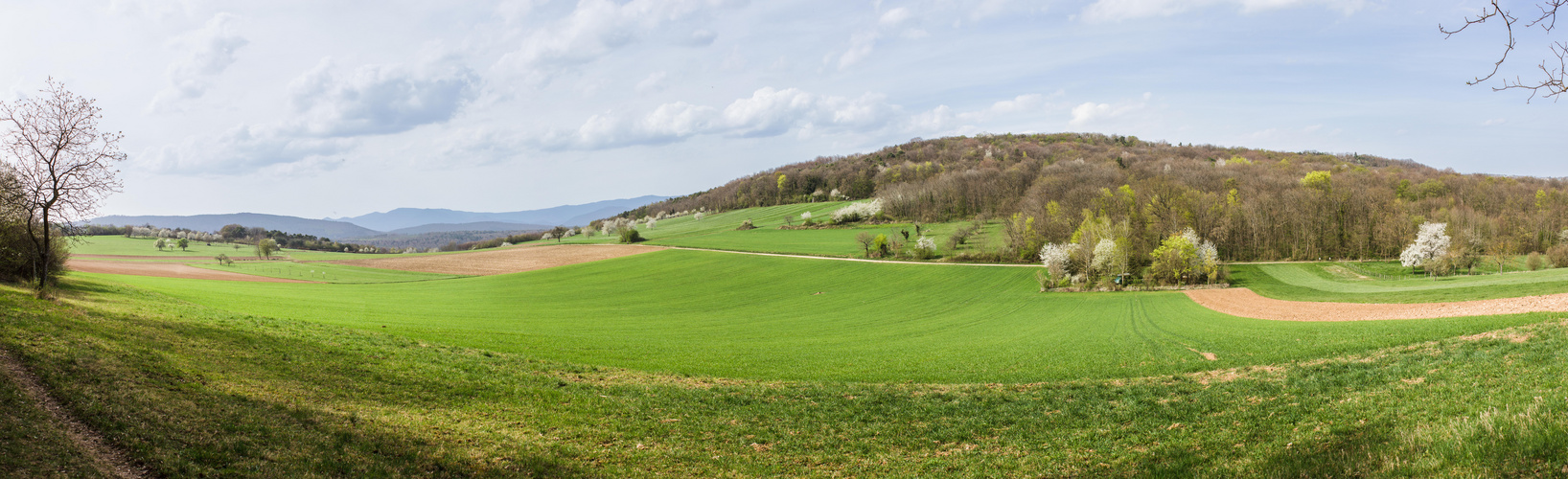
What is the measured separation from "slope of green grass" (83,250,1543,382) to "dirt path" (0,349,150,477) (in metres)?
12.6

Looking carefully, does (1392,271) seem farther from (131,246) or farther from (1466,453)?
(131,246)

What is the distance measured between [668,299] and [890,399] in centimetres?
3985

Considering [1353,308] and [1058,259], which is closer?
[1353,308]

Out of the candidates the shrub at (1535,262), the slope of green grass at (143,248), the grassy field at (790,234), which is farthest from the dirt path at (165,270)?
the shrub at (1535,262)

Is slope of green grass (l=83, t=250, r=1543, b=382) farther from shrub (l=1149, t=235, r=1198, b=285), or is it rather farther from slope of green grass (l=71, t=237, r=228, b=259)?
slope of green grass (l=71, t=237, r=228, b=259)

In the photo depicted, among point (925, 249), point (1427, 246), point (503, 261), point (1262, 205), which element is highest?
point (1262, 205)

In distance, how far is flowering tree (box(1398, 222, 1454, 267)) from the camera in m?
61.5

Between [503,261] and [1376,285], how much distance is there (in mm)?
89966

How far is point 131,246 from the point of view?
85.2 metres

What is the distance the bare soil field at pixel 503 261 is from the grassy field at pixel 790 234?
11384 millimetres

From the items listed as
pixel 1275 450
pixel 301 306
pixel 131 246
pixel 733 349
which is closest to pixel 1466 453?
pixel 1275 450

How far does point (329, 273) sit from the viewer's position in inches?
2729

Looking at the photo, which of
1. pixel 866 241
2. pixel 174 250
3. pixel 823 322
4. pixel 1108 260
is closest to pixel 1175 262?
pixel 1108 260

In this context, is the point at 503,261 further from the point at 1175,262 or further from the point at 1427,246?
the point at 1427,246
